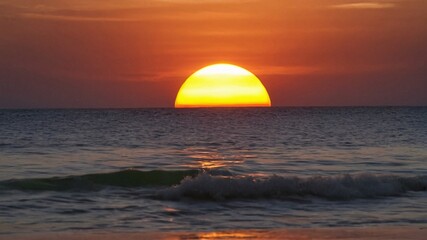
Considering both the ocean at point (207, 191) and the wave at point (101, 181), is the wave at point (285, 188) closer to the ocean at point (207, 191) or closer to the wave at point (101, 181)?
the ocean at point (207, 191)

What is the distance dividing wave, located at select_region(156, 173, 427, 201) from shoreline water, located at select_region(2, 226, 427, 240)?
5296 millimetres

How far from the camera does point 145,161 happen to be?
31.0 m

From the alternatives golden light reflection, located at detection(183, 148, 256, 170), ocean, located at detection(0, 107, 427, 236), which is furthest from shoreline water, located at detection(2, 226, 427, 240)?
golden light reflection, located at detection(183, 148, 256, 170)

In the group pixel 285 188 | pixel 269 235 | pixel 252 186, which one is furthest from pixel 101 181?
pixel 269 235

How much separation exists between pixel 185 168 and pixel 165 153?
8175mm

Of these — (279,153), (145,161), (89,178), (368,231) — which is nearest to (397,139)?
(279,153)

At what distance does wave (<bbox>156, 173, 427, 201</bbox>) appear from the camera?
64.8 ft

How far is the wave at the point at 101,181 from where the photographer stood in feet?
69.4

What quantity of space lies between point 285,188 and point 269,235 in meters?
6.93

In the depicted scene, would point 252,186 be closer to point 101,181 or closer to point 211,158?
point 101,181

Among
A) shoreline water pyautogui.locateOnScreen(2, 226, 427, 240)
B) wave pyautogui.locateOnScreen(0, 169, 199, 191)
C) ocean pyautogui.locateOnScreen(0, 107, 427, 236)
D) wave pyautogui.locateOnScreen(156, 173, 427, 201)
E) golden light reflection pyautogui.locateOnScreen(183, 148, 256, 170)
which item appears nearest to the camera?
shoreline water pyautogui.locateOnScreen(2, 226, 427, 240)

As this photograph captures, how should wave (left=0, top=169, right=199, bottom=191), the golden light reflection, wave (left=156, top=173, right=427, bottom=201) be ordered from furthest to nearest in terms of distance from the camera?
the golden light reflection
wave (left=0, top=169, right=199, bottom=191)
wave (left=156, top=173, right=427, bottom=201)

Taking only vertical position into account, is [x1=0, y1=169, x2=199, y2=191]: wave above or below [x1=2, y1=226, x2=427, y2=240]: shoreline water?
above

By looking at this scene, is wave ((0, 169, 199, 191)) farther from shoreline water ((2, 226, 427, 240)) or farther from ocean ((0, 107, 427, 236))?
shoreline water ((2, 226, 427, 240))
